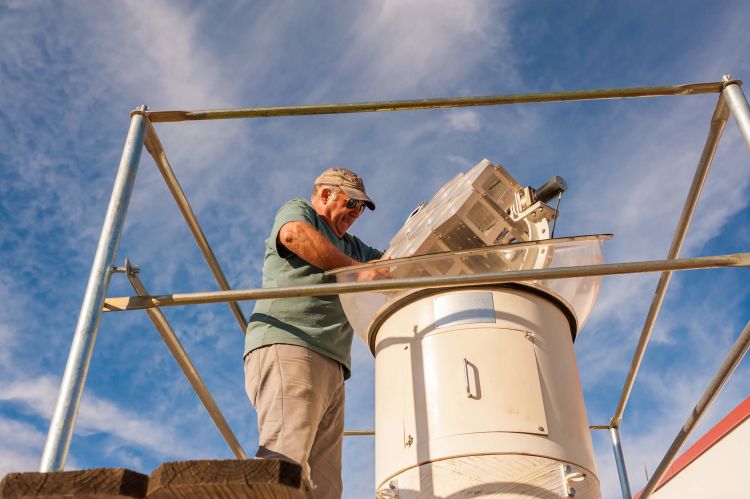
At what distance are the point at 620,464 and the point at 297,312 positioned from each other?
209cm

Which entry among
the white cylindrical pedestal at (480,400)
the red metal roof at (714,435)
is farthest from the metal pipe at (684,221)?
the red metal roof at (714,435)

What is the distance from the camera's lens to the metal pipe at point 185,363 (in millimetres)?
2525

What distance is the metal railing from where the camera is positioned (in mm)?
2010

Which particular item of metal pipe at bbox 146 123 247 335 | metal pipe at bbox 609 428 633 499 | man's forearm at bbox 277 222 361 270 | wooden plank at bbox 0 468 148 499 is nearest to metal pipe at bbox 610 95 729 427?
metal pipe at bbox 609 428 633 499

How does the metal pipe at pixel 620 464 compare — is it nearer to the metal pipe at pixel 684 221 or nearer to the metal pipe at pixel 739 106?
the metal pipe at pixel 684 221

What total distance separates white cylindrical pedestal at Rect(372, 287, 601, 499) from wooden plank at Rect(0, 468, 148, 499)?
150cm

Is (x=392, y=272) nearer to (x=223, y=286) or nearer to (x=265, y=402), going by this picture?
(x=265, y=402)

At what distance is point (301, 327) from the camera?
3.28 metres

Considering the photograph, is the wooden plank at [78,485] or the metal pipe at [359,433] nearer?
the wooden plank at [78,485]

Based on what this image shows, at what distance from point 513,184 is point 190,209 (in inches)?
64.5

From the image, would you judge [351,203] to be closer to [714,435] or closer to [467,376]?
[467,376]

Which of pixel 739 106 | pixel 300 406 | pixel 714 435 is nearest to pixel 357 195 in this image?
pixel 300 406

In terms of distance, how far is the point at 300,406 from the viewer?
10.1 ft

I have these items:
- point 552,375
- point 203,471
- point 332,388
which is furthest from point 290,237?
point 203,471
